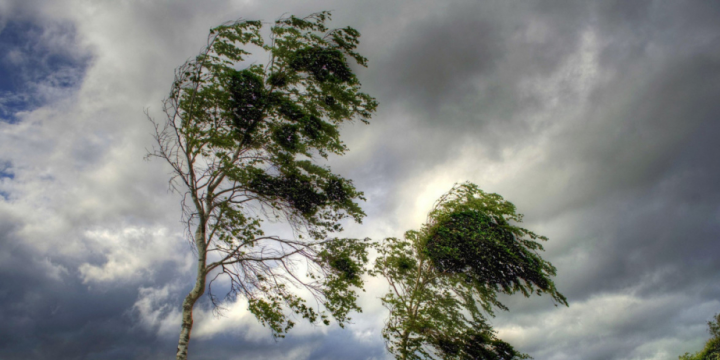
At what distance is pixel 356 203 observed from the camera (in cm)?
1252

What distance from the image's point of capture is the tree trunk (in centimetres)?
1050

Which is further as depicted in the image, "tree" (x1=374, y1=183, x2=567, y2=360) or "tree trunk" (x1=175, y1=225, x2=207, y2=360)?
"tree" (x1=374, y1=183, x2=567, y2=360)

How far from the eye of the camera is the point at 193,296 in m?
11.2

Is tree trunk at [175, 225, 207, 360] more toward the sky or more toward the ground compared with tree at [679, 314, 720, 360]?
more toward the sky

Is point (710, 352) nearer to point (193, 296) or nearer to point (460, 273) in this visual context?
point (460, 273)

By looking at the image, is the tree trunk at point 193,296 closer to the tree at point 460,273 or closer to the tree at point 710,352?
the tree at point 460,273

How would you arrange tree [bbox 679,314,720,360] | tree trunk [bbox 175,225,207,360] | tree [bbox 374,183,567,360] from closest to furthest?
tree trunk [bbox 175,225,207,360] → tree [bbox 374,183,567,360] → tree [bbox 679,314,720,360]

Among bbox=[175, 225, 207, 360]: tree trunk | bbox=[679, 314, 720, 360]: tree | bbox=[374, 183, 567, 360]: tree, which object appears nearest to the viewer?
bbox=[175, 225, 207, 360]: tree trunk

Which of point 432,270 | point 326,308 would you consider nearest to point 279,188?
point 326,308

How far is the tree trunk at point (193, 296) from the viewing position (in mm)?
10500

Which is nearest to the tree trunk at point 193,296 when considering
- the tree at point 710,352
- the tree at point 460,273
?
the tree at point 460,273

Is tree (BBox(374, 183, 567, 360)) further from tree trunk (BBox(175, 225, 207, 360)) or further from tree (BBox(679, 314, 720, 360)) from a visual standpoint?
tree (BBox(679, 314, 720, 360))

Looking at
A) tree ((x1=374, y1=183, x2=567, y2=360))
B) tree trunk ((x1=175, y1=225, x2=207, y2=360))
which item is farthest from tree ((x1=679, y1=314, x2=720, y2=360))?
tree trunk ((x1=175, y1=225, x2=207, y2=360))

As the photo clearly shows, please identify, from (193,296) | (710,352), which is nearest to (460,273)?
(193,296)
